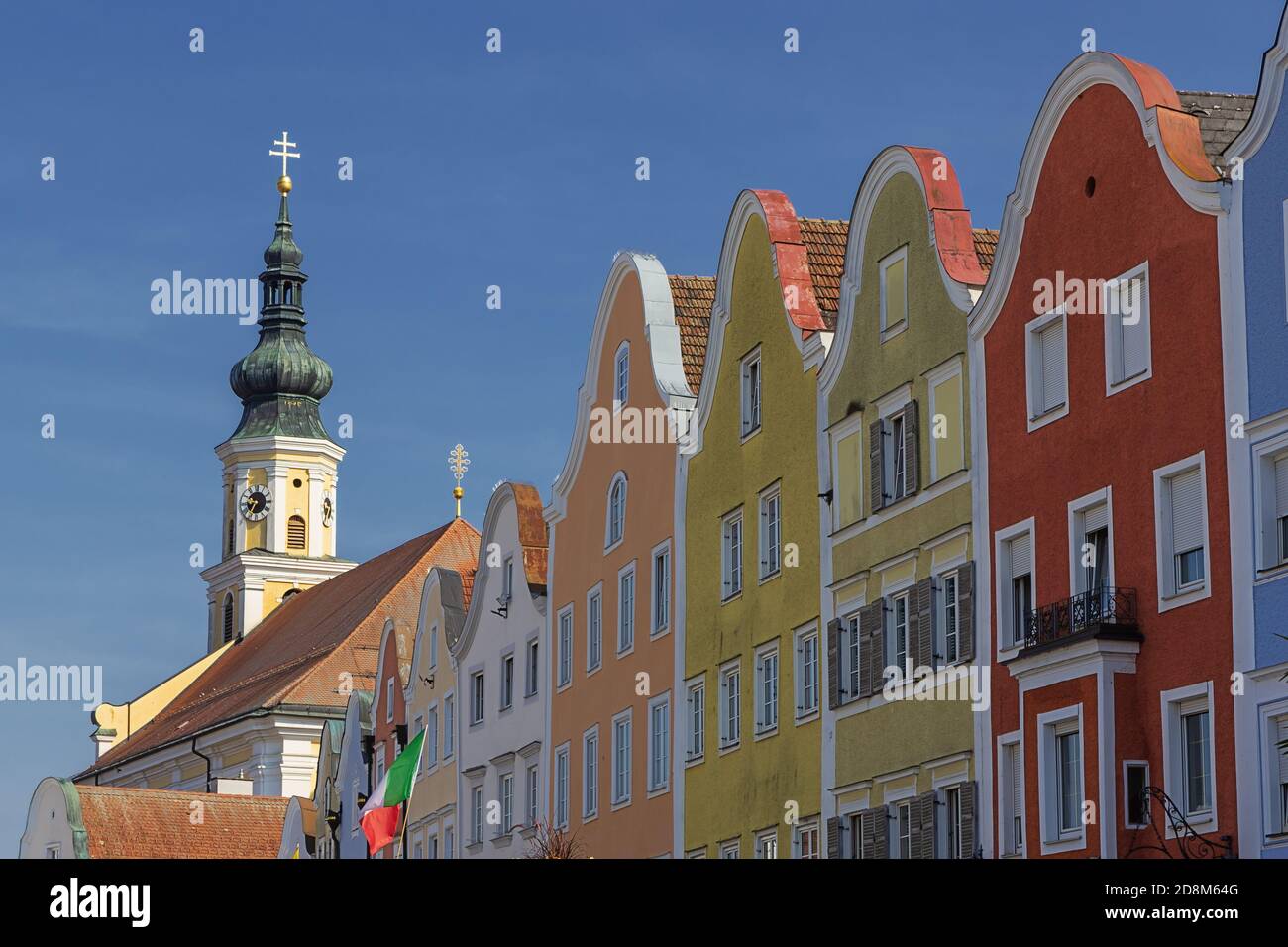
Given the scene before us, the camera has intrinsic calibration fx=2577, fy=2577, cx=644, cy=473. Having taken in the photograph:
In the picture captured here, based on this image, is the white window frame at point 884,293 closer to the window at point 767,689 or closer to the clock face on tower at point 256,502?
the window at point 767,689

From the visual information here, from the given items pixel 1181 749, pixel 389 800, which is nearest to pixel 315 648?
pixel 389 800

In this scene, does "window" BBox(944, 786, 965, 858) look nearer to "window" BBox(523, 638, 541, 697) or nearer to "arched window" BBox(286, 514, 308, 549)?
"window" BBox(523, 638, 541, 697)

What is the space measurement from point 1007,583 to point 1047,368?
9.39 feet

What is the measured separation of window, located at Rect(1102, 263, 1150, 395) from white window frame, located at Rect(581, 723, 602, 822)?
20772 millimetres

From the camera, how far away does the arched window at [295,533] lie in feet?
427

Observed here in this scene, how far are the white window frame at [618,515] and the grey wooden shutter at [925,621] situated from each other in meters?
14.3

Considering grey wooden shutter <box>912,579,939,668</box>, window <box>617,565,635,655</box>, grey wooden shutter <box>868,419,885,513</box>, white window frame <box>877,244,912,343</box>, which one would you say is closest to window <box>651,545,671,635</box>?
window <box>617,565,635,655</box>

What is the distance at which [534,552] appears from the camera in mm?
55938

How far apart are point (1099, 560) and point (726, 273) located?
49.5ft

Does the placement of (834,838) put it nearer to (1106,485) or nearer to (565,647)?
(1106,485)

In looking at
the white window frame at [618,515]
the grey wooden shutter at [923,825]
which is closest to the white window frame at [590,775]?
the white window frame at [618,515]

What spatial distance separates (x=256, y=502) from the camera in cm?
13112
